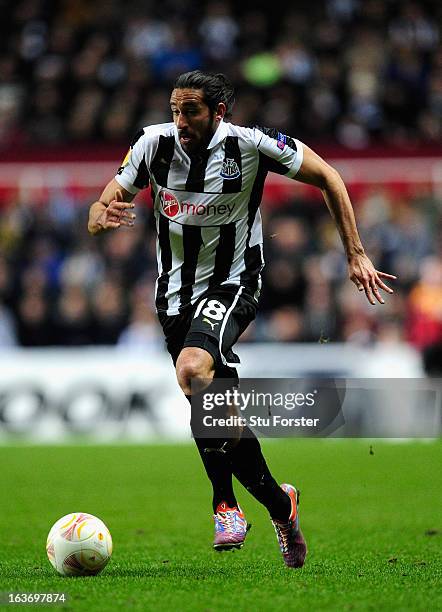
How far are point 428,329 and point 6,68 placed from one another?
857cm

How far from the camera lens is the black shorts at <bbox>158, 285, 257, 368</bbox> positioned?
5.32 m

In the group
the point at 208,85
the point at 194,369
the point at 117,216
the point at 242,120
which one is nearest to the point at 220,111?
the point at 208,85

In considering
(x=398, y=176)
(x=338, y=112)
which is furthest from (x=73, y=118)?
(x=398, y=176)

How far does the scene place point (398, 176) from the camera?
14.5 meters

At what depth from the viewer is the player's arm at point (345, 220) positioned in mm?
5367

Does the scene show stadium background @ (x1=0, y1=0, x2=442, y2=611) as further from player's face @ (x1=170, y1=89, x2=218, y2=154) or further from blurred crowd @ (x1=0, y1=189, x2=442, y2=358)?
player's face @ (x1=170, y1=89, x2=218, y2=154)

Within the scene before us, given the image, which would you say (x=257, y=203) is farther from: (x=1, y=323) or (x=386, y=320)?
(x=1, y=323)

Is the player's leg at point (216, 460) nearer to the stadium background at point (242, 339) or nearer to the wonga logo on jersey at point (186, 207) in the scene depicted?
the stadium background at point (242, 339)

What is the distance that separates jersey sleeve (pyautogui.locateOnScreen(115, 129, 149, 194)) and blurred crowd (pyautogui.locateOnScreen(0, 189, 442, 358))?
23.4 ft

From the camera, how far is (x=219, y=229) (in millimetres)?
5645

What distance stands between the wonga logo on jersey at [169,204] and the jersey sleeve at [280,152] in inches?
18.8

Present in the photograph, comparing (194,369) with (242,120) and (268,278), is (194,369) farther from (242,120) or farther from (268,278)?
(242,120)

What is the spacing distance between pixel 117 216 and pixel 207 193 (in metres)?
0.59

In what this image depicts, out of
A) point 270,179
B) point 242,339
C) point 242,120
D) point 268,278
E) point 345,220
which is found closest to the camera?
point 345,220
